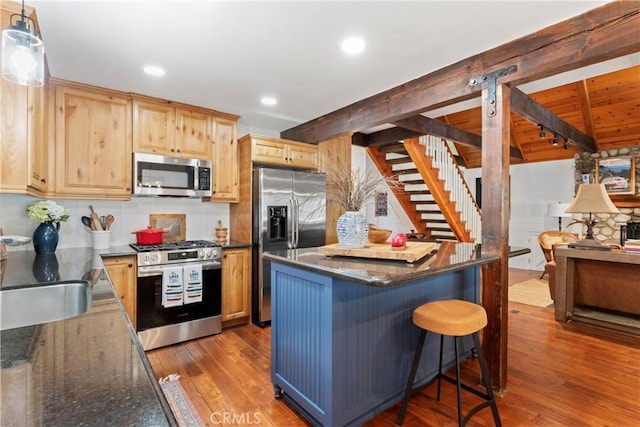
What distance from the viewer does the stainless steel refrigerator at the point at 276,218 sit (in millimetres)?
3510

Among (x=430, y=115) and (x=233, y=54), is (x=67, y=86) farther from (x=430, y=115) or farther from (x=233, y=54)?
(x=430, y=115)

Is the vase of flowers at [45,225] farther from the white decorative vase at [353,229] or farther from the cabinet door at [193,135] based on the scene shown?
the white decorative vase at [353,229]

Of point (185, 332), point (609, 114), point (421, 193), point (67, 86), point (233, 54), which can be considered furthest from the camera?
point (421, 193)

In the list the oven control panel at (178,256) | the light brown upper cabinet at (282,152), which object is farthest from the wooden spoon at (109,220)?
the light brown upper cabinet at (282,152)

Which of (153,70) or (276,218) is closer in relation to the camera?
(153,70)

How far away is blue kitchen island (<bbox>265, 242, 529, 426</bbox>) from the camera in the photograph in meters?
1.70

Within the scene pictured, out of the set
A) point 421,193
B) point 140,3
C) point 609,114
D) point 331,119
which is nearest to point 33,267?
point 140,3

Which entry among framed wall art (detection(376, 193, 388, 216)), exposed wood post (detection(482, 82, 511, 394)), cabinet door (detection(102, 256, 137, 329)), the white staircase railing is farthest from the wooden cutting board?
framed wall art (detection(376, 193, 388, 216))

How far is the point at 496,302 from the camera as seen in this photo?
89.0 inches

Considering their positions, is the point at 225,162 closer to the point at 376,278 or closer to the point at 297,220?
the point at 297,220

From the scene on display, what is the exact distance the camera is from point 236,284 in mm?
3482

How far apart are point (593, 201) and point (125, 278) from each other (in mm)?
4803

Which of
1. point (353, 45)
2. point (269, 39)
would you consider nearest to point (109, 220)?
point (269, 39)

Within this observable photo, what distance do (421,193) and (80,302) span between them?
568 cm
